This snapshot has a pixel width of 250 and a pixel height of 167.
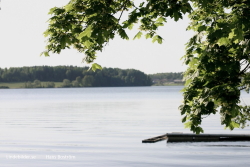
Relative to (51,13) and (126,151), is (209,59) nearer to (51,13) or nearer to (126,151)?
(51,13)

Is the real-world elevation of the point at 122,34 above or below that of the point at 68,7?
below

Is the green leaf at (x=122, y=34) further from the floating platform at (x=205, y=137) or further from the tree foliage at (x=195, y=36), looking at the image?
the floating platform at (x=205, y=137)

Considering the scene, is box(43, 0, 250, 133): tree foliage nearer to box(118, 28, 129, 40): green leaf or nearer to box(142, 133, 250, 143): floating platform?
box(118, 28, 129, 40): green leaf

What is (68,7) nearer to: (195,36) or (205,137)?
(195,36)

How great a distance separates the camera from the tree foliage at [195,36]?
8.88 metres

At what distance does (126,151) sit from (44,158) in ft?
15.3

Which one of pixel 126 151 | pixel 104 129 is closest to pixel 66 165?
pixel 126 151

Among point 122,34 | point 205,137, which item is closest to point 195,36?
point 122,34

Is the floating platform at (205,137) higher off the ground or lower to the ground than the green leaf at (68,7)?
lower

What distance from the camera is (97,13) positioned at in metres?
9.18

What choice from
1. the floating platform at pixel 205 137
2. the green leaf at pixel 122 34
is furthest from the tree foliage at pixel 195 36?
the floating platform at pixel 205 137

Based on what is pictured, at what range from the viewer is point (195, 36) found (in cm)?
1148

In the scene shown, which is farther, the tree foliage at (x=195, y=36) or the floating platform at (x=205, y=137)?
the floating platform at (x=205, y=137)

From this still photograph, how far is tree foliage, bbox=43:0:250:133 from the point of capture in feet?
29.1
